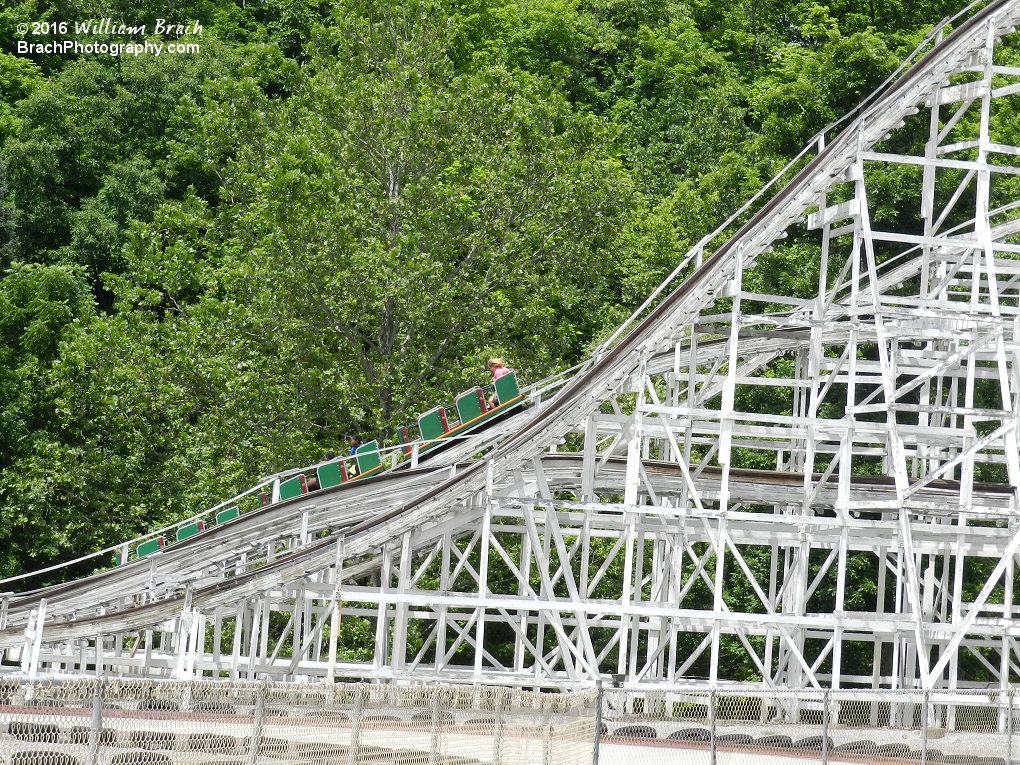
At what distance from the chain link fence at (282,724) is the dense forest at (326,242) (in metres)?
21.1

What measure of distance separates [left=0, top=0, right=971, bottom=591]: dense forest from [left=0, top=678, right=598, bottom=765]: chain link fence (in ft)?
69.3

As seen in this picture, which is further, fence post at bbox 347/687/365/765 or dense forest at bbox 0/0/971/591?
dense forest at bbox 0/0/971/591

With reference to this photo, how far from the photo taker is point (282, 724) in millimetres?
10969

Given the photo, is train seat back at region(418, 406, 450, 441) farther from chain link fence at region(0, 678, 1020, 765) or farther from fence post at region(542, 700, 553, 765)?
fence post at region(542, 700, 553, 765)

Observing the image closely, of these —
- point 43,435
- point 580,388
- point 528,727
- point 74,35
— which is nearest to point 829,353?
point 580,388

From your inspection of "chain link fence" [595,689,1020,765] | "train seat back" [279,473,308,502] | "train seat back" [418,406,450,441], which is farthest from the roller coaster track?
"chain link fence" [595,689,1020,765]

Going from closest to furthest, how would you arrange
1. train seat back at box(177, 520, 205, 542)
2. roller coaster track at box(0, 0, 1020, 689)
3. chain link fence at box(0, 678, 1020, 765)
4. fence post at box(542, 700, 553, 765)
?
chain link fence at box(0, 678, 1020, 765)
fence post at box(542, 700, 553, 765)
roller coaster track at box(0, 0, 1020, 689)
train seat back at box(177, 520, 205, 542)

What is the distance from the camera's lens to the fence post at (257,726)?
10422 millimetres

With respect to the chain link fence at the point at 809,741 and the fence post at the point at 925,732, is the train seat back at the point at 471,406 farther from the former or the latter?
the fence post at the point at 925,732

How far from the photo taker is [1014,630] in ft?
64.7

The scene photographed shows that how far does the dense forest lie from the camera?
34.4 m

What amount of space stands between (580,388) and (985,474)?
1690 cm

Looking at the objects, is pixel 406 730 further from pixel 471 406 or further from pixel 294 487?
pixel 294 487

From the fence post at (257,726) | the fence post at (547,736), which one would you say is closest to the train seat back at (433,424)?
the fence post at (547,736)
